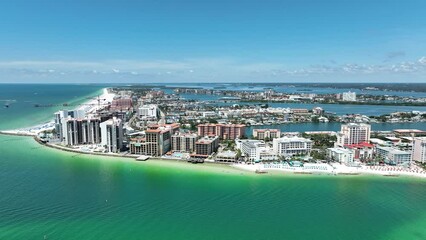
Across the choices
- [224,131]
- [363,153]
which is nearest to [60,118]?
[224,131]

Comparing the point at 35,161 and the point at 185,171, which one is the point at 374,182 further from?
the point at 35,161

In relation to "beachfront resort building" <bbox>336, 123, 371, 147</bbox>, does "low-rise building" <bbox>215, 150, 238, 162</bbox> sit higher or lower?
lower

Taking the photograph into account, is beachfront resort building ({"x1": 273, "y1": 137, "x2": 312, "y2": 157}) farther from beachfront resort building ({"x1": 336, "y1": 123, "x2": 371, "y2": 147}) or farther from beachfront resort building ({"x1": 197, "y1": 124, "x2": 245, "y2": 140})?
beachfront resort building ({"x1": 197, "y1": 124, "x2": 245, "y2": 140})

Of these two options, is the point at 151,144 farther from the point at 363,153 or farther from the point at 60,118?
the point at 363,153

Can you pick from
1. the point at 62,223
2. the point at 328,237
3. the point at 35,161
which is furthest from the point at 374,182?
the point at 35,161

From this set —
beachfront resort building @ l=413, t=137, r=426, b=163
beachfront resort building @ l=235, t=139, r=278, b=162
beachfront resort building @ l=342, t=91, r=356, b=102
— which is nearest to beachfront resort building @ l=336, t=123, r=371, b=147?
beachfront resort building @ l=413, t=137, r=426, b=163

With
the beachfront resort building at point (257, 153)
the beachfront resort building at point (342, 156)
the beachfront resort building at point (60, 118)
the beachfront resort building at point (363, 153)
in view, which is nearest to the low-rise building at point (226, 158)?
the beachfront resort building at point (257, 153)
